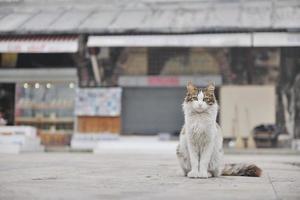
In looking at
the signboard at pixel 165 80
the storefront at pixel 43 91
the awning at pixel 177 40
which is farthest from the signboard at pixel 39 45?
the signboard at pixel 165 80

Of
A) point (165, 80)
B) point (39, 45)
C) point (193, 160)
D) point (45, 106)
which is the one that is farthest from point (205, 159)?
point (45, 106)

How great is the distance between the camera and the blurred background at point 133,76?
17.0 meters

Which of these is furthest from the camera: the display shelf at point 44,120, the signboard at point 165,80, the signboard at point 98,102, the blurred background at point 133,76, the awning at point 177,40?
the display shelf at point 44,120

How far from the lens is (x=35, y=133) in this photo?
58.1ft

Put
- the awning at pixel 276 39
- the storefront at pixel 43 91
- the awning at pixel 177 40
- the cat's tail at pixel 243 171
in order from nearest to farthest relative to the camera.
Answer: the cat's tail at pixel 243 171
the awning at pixel 276 39
the awning at pixel 177 40
the storefront at pixel 43 91

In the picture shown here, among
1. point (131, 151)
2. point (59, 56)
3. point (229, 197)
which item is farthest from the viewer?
point (59, 56)

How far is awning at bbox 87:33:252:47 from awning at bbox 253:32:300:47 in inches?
10.3

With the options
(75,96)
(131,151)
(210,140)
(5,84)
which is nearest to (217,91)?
(131,151)

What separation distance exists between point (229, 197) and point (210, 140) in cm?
189

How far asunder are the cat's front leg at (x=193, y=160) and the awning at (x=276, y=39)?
9605 mm

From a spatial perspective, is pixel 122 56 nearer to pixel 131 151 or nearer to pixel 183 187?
pixel 131 151

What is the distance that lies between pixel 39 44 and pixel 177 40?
4399 mm

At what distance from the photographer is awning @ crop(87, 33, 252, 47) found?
1554 centimetres

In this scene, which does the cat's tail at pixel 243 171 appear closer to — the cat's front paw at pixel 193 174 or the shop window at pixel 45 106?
the cat's front paw at pixel 193 174
